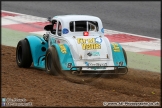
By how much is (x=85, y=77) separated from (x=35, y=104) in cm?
273

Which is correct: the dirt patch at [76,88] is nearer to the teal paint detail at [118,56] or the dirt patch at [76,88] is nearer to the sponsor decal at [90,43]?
the teal paint detail at [118,56]

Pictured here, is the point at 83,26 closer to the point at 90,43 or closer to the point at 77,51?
the point at 90,43

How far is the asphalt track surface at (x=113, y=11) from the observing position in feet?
55.7

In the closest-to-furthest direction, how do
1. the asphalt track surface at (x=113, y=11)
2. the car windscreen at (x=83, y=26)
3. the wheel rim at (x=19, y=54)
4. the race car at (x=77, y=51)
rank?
the race car at (x=77, y=51) → the car windscreen at (x=83, y=26) → the wheel rim at (x=19, y=54) → the asphalt track surface at (x=113, y=11)

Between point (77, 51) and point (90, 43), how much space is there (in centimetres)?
34

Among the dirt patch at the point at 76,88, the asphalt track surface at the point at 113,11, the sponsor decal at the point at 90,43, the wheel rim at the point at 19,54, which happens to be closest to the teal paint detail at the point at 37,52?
the dirt patch at the point at 76,88

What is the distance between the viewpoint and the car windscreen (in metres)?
11.8

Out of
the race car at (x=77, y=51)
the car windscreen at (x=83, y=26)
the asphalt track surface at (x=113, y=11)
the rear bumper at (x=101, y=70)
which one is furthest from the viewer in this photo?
the asphalt track surface at (x=113, y=11)

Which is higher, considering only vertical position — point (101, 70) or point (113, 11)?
point (113, 11)

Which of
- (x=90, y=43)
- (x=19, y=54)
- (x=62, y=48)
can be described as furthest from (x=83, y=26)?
(x=19, y=54)

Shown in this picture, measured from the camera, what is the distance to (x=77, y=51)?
36.3 ft

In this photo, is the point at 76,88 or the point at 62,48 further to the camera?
the point at 62,48

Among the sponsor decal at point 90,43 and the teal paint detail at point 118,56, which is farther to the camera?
the teal paint detail at point 118,56

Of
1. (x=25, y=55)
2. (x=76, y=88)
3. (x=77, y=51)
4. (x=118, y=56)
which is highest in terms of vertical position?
(x=77, y=51)
